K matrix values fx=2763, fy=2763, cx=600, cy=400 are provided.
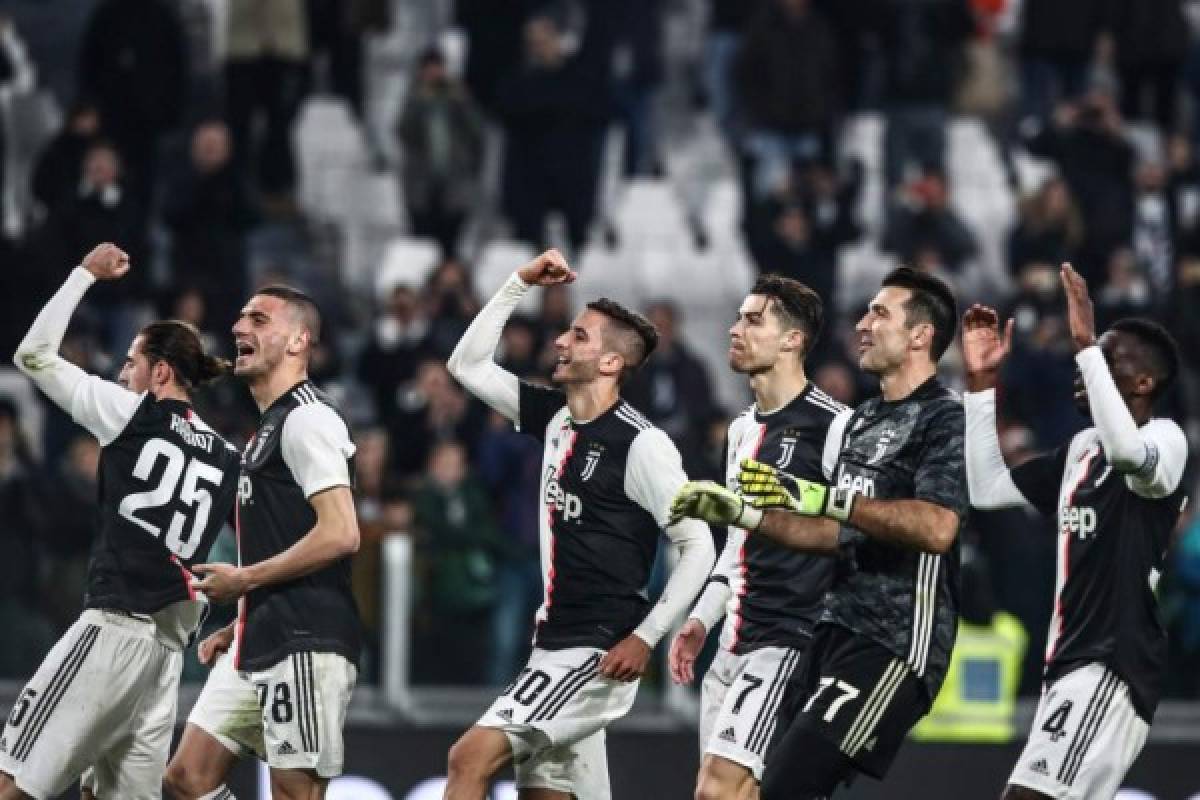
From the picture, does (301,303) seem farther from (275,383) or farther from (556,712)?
(556,712)

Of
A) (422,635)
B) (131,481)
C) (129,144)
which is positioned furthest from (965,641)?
(129,144)

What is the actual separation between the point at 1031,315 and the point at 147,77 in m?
6.14

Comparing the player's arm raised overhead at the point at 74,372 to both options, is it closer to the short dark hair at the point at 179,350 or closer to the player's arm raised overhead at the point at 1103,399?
the short dark hair at the point at 179,350

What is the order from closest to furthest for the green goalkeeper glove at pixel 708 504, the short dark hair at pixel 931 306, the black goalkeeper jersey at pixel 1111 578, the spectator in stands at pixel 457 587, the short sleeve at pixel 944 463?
1. the green goalkeeper glove at pixel 708 504
2. the short sleeve at pixel 944 463
3. the short dark hair at pixel 931 306
4. the black goalkeeper jersey at pixel 1111 578
5. the spectator in stands at pixel 457 587

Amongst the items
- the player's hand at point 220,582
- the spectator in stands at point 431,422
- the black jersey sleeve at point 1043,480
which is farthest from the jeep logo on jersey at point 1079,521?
the spectator in stands at point 431,422

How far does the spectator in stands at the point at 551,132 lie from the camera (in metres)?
18.8

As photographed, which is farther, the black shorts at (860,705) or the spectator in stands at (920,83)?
the spectator in stands at (920,83)

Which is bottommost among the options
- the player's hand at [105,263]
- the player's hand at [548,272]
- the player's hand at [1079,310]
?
the player's hand at [105,263]

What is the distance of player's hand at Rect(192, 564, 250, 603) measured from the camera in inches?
383

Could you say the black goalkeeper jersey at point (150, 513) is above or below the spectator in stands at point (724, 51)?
below

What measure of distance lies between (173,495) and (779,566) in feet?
7.67

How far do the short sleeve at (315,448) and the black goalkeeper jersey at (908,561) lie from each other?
73.1 inches

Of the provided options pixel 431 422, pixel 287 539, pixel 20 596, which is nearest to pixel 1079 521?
pixel 287 539

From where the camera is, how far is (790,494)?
896 centimetres
